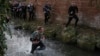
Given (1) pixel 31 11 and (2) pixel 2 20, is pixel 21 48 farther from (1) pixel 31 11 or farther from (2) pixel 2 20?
(2) pixel 2 20

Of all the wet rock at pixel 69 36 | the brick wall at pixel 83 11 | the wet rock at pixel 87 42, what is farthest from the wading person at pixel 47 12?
the wet rock at pixel 87 42

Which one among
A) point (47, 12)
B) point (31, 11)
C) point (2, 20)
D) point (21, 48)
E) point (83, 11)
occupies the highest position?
point (2, 20)

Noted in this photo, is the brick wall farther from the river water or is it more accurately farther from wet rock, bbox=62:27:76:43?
the river water

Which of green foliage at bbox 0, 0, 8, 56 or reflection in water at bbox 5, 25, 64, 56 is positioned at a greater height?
green foliage at bbox 0, 0, 8, 56

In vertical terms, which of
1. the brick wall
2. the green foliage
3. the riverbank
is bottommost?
the riverbank

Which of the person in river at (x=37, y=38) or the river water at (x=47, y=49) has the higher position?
the person in river at (x=37, y=38)

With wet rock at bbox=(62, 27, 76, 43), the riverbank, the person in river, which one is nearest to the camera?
the person in river

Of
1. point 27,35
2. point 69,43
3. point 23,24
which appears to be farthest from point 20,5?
point 69,43

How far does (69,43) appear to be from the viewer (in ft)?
59.8

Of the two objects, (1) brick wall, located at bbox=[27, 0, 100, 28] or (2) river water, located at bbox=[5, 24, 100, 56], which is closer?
(2) river water, located at bbox=[5, 24, 100, 56]

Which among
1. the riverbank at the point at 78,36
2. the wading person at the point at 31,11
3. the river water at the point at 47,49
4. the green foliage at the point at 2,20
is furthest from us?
the wading person at the point at 31,11

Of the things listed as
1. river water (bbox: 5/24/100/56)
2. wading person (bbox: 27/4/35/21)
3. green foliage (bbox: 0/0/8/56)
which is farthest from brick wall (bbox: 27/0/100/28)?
green foliage (bbox: 0/0/8/56)

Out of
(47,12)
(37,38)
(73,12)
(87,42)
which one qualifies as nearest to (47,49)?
(87,42)

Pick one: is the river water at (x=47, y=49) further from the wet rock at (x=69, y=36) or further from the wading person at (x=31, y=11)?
the wading person at (x=31, y=11)
